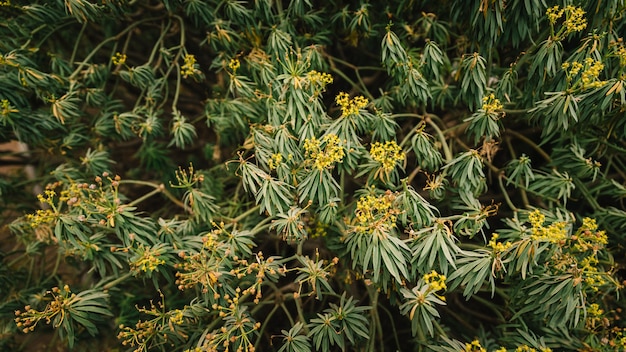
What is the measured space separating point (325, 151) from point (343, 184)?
58 centimetres

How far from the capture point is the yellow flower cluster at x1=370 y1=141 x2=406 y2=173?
6.72 ft

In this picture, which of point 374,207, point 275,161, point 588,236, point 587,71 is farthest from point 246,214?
point 587,71

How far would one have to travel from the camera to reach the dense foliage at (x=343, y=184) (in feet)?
6.48

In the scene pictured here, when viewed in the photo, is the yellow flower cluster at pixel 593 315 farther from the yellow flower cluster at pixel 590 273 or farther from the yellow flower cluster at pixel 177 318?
the yellow flower cluster at pixel 177 318

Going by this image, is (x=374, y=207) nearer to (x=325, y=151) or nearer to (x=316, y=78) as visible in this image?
(x=325, y=151)

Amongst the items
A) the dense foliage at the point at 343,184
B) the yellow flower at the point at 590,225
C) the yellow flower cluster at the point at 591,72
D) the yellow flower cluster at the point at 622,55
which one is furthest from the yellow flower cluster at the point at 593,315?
the yellow flower cluster at the point at 622,55

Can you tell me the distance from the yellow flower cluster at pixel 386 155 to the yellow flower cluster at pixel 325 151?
0.18m

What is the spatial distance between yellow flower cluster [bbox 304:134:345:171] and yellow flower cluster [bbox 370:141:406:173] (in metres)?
0.18

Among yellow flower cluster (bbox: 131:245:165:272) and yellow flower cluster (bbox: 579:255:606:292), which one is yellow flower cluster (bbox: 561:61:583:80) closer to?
yellow flower cluster (bbox: 579:255:606:292)

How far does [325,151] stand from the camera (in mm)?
2045

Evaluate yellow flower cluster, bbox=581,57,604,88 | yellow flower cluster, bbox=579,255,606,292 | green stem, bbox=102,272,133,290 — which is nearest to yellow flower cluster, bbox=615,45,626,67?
yellow flower cluster, bbox=581,57,604,88

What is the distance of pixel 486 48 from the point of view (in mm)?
2326

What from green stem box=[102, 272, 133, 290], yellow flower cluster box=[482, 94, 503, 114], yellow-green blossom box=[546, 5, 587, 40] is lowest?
green stem box=[102, 272, 133, 290]

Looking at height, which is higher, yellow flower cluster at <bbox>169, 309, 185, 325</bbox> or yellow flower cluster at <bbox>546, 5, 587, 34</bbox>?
yellow flower cluster at <bbox>546, 5, 587, 34</bbox>
